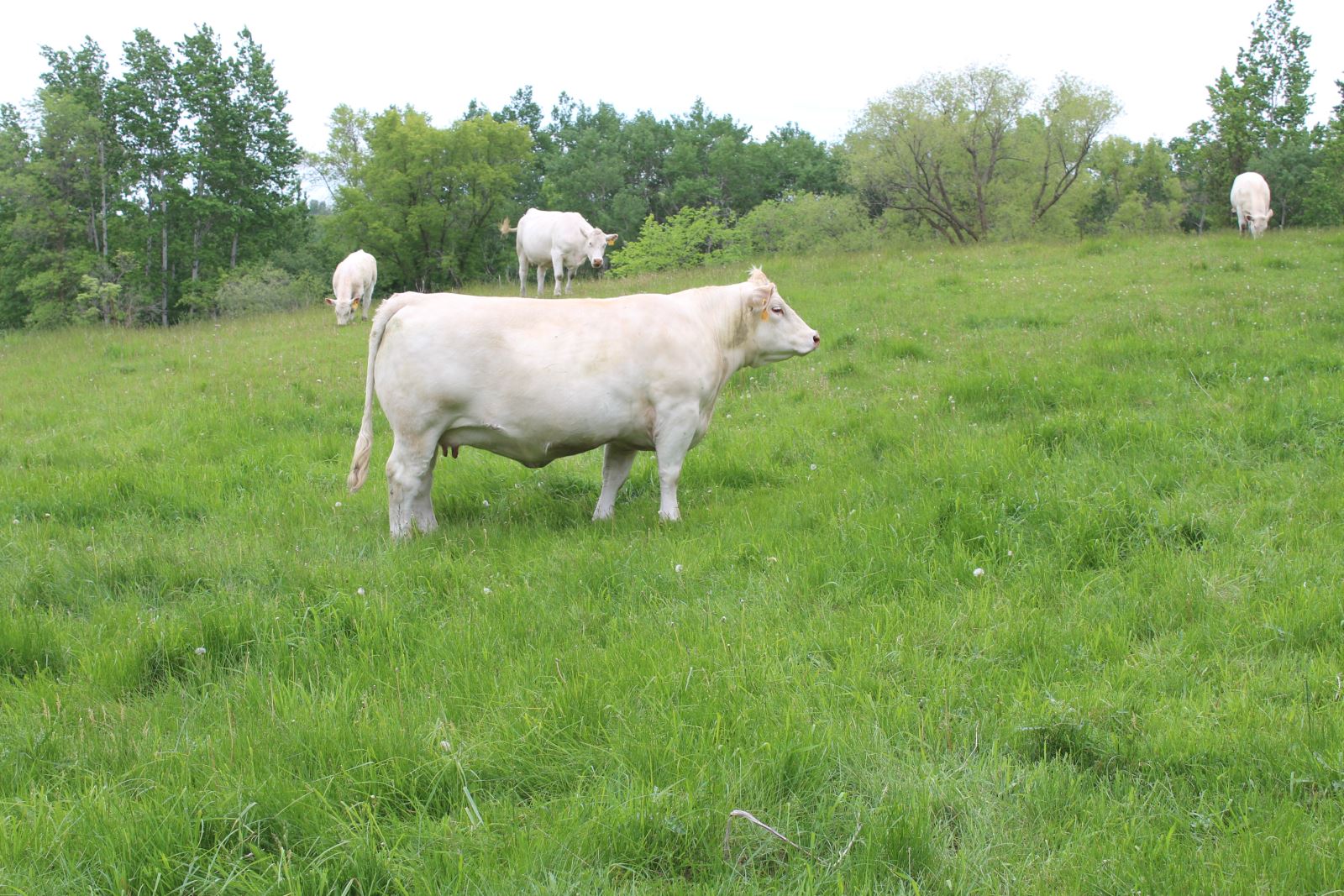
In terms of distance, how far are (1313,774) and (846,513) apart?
3320mm

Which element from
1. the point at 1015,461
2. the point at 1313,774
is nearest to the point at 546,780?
the point at 1313,774

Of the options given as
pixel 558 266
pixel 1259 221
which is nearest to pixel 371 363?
pixel 558 266

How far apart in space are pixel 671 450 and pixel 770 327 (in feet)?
5.49

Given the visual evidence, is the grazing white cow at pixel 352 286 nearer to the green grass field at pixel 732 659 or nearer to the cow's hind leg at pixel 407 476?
the green grass field at pixel 732 659

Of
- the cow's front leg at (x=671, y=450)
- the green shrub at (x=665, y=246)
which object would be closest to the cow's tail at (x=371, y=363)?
the cow's front leg at (x=671, y=450)

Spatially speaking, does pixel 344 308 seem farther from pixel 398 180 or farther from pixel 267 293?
pixel 398 180

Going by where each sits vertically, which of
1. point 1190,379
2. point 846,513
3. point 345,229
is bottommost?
point 846,513

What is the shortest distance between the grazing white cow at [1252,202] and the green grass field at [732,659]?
62.6 ft

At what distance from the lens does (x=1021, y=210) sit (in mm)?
52219

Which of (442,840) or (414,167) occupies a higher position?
(414,167)

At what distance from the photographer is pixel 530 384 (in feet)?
21.7

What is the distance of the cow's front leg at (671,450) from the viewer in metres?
6.94

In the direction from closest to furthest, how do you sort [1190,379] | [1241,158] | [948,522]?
[948,522]
[1190,379]
[1241,158]

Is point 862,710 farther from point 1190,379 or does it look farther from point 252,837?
point 1190,379
